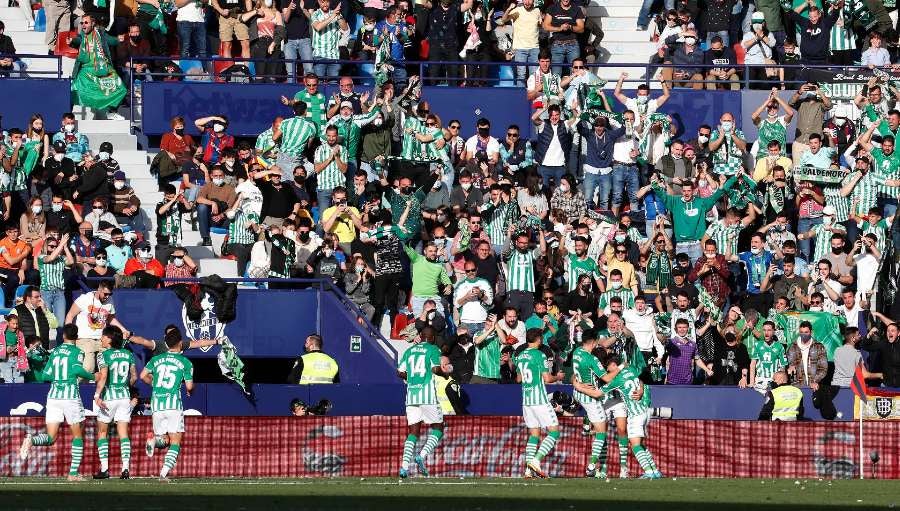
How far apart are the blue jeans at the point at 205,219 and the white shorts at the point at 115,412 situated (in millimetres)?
6272

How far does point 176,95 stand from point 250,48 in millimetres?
1652

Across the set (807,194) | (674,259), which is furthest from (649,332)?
(807,194)

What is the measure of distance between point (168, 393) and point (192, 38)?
1034 cm

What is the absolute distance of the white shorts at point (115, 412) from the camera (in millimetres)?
23078

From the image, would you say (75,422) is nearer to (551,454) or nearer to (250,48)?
(551,454)

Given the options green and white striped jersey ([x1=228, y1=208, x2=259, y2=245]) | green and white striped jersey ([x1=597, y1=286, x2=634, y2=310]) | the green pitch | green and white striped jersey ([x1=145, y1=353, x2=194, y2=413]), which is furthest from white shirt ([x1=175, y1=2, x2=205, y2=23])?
the green pitch

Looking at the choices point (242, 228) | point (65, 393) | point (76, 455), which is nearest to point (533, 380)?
point (76, 455)

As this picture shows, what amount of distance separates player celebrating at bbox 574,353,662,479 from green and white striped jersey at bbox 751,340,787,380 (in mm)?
3418

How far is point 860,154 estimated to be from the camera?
29.9m

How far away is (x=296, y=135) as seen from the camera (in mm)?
29750

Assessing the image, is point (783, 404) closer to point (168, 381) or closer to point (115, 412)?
point (168, 381)

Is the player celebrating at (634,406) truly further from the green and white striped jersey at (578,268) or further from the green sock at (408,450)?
the green and white striped jersey at (578,268)

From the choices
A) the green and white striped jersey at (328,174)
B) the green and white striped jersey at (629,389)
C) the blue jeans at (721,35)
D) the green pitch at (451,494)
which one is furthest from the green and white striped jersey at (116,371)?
the blue jeans at (721,35)

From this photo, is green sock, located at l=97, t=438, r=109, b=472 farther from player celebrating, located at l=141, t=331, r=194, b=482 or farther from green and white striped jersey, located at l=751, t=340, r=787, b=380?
green and white striped jersey, located at l=751, t=340, r=787, b=380
